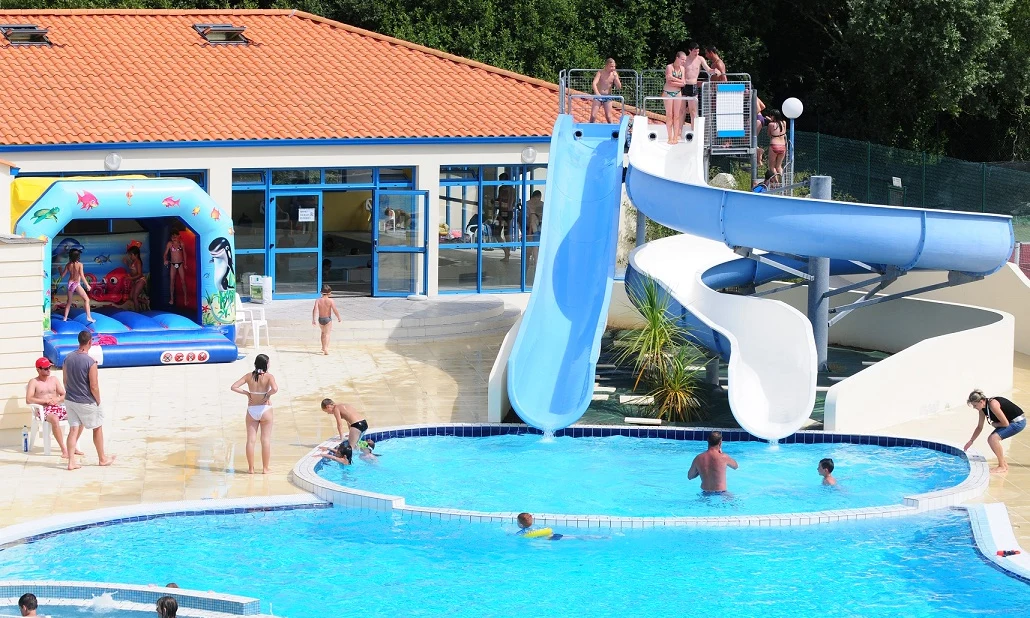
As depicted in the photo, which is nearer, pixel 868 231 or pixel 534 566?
pixel 534 566

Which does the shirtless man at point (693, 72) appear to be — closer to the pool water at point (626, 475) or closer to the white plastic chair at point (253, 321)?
the white plastic chair at point (253, 321)

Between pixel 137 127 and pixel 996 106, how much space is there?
2248 cm

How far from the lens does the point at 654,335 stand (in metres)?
19.1

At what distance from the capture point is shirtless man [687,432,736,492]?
1502 centimetres

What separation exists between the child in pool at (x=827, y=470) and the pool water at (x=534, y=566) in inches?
40.9

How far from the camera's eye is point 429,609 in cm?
1233

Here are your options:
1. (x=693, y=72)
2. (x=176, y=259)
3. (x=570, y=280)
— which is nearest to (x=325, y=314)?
(x=176, y=259)

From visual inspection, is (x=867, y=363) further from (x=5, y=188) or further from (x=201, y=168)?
(x=5, y=188)

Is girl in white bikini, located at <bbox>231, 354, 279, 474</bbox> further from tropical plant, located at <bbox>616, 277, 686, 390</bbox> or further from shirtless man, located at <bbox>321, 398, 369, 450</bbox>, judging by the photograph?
tropical plant, located at <bbox>616, 277, 686, 390</bbox>

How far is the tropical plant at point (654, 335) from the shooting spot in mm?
19050

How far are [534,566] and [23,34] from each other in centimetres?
1732

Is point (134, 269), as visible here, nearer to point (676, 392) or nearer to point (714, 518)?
point (676, 392)

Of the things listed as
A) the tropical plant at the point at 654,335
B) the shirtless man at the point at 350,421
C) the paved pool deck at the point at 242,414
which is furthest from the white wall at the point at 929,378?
the shirtless man at the point at 350,421

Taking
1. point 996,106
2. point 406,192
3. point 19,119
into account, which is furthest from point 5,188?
point 996,106
